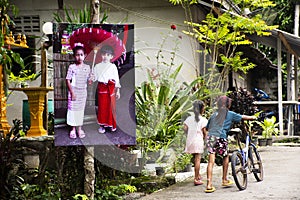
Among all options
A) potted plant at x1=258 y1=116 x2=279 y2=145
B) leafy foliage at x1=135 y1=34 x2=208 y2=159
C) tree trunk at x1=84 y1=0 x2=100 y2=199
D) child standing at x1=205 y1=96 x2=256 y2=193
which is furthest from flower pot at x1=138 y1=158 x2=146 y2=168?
potted plant at x1=258 y1=116 x2=279 y2=145

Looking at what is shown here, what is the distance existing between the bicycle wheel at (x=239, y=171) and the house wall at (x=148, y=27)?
5.41 metres

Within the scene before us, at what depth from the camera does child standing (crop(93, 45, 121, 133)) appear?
803 cm

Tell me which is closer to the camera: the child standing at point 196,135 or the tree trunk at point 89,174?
the tree trunk at point 89,174

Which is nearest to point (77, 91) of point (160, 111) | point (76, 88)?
point (76, 88)

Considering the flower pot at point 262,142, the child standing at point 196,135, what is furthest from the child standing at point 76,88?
the flower pot at point 262,142

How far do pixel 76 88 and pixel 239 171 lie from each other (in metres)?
3.15

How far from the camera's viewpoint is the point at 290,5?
29969 mm

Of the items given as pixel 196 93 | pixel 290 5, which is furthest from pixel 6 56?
pixel 290 5

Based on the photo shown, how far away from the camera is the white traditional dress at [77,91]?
7914mm

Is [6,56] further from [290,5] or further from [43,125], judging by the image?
[290,5]

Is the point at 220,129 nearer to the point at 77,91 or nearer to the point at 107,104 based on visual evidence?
the point at 107,104

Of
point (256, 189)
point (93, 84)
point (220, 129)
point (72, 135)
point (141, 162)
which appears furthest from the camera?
point (141, 162)

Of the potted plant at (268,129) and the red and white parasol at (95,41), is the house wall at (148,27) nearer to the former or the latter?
the potted plant at (268,129)

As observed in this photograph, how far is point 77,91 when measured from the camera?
7.97 meters
